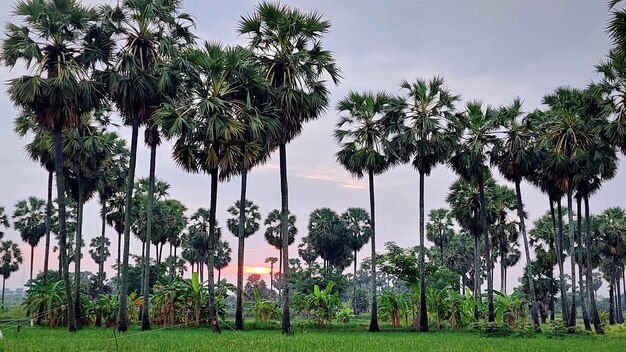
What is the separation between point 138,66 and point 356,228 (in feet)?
194

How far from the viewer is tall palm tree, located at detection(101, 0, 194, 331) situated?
26578 millimetres

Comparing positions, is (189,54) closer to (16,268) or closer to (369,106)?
(369,106)

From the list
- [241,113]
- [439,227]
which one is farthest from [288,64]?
[439,227]

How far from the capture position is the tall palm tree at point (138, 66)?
2658 cm

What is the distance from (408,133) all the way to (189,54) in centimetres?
1631

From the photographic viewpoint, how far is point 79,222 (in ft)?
115

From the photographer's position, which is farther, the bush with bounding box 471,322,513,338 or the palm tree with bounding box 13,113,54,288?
the palm tree with bounding box 13,113,54,288

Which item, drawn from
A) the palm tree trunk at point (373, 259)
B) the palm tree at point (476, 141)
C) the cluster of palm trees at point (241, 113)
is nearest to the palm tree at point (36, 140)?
the cluster of palm trees at point (241, 113)

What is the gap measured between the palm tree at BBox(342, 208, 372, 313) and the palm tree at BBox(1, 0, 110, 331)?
58.3 m

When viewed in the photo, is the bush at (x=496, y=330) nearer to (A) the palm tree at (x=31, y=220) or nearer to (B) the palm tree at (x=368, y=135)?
(B) the palm tree at (x=368, y=135)

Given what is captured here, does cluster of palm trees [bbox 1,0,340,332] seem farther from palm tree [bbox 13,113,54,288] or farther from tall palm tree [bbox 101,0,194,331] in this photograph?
palm tree [bbox 13,113,54,288]

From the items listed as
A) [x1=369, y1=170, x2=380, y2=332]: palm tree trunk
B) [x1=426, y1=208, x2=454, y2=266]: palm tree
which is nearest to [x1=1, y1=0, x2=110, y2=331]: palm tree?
[x1=369, y1=170, x2=380, y2=332]: palm tree trunk

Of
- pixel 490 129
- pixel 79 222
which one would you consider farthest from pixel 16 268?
pixel 490 129

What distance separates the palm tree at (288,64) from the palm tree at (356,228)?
54949 mm
